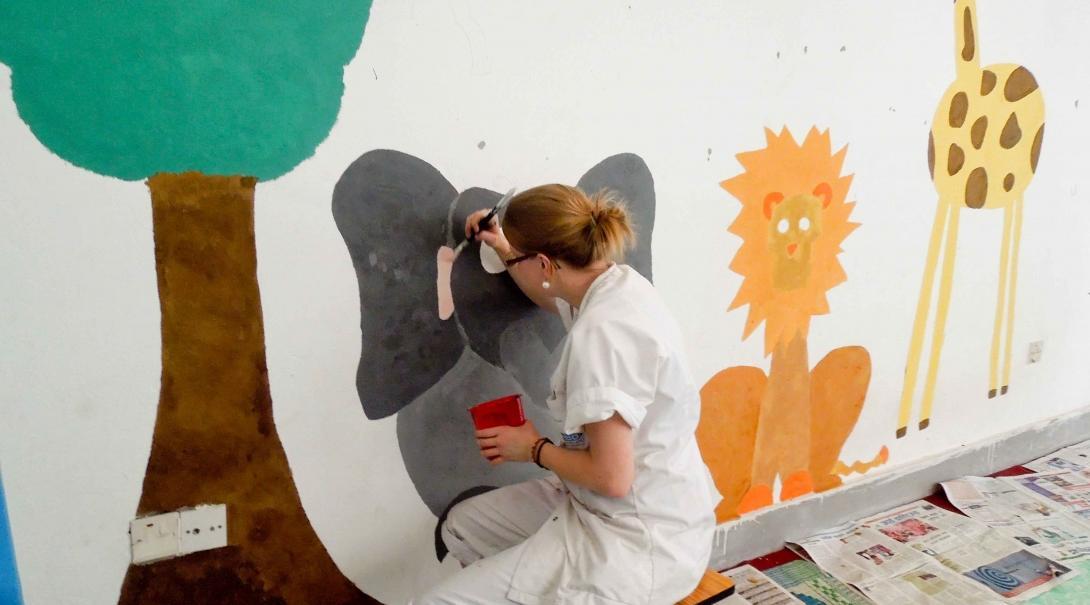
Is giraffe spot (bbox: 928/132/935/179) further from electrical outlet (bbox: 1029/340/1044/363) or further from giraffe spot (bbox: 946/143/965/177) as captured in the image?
electrical outlet (bbox: 1029/340/1044/363)

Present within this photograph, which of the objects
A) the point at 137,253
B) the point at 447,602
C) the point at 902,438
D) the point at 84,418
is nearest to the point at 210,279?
the point at 137,253

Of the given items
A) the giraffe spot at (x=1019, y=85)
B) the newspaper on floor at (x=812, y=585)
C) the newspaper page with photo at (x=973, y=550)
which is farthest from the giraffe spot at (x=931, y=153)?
the newspaper on floor at (x=812, y=585)

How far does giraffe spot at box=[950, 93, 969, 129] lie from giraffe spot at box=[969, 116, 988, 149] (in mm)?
61

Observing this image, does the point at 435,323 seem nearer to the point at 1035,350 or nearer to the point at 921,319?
the point at 921,319

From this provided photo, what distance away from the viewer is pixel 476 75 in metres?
1.39

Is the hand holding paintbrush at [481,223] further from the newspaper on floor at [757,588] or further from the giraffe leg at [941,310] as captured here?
the giraffe leg at [941,310]

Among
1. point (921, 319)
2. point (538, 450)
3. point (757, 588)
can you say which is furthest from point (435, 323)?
point (921, 319)

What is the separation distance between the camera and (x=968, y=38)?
2.09 metres

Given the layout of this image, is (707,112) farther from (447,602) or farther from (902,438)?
(902,438)

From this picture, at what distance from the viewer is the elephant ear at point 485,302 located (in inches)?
57.1

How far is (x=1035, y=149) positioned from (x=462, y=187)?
2.00 metres

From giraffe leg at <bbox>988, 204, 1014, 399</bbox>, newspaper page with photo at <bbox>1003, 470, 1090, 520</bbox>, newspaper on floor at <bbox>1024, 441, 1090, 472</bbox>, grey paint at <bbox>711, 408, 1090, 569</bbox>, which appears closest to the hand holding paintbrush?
grey paint at <bbox>711, 408, 1090, 569</bbox>

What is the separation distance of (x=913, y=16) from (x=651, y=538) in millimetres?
1607

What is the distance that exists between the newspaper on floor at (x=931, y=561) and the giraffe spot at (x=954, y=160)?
3.55 ft
